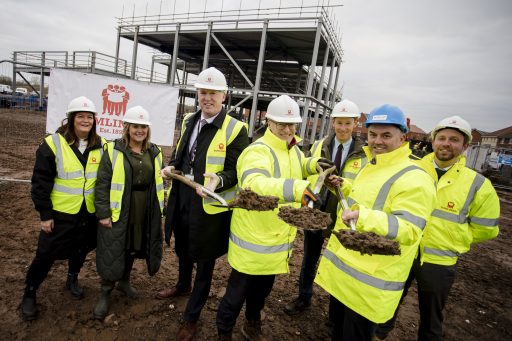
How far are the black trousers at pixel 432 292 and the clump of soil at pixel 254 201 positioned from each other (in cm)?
177

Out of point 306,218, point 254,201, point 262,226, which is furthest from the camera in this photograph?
point 262,226

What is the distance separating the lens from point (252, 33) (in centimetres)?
1436

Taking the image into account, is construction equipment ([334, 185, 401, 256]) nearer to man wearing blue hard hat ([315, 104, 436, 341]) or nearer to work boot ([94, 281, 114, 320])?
man wearing blue hard hat ([315, 104, 436, 341])

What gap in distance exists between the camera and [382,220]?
1.58m

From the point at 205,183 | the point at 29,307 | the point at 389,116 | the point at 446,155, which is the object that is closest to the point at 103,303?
the point at 29,307

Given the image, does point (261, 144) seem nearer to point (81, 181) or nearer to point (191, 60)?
point (81, 181)

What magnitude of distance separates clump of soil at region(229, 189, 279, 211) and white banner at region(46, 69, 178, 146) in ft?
13.6

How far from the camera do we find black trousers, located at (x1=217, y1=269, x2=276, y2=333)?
2.46 metres

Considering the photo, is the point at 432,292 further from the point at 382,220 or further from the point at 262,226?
the point at 262,226

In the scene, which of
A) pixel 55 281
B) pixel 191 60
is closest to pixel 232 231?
pixel 55 281

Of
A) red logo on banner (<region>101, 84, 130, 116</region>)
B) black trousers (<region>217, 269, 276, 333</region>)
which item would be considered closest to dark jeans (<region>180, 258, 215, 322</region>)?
black trousers (<region>217, 269, 276, 333</region>)

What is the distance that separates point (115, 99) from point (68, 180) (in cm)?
291

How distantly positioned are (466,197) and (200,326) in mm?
2955

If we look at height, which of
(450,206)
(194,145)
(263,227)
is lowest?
(263,227)
